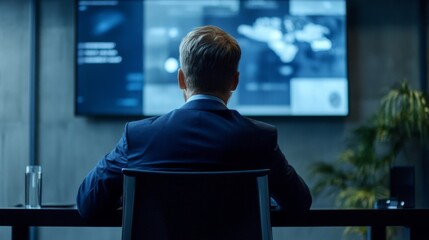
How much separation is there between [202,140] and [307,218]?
0.41 meters

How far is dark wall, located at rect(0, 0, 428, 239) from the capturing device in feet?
18.6


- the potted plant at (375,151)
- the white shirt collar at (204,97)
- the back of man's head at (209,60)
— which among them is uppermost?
the back of man's head at (209,60)

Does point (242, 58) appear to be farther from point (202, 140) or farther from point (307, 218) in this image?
point (202, 140)

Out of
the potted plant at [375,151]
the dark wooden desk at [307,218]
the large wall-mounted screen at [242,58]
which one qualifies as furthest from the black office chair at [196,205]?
A: the large wall-mounted screen at [242,58]

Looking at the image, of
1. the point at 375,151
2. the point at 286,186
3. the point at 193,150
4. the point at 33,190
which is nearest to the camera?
the point at 193,150

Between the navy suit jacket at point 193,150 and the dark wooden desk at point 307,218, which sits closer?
the navy suit jacket at point 193,150

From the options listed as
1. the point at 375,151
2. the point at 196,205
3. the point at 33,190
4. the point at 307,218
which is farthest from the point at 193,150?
the point at 375,151

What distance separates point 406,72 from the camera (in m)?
5.67

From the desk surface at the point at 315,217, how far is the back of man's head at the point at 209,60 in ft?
1.30

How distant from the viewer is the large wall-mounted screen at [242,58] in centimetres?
551

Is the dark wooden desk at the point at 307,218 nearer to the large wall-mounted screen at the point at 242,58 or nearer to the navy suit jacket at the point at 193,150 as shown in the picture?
the navy suit jacket at the point at 193,150

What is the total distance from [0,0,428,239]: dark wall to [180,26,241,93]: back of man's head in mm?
3736

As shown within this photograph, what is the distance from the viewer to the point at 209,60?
1869mm

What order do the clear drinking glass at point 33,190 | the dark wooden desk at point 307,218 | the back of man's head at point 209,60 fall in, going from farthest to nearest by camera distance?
the clear drinking glass at point 33,190, the dark wooden desk at point 307,218, the back of man's head at point 209,60
